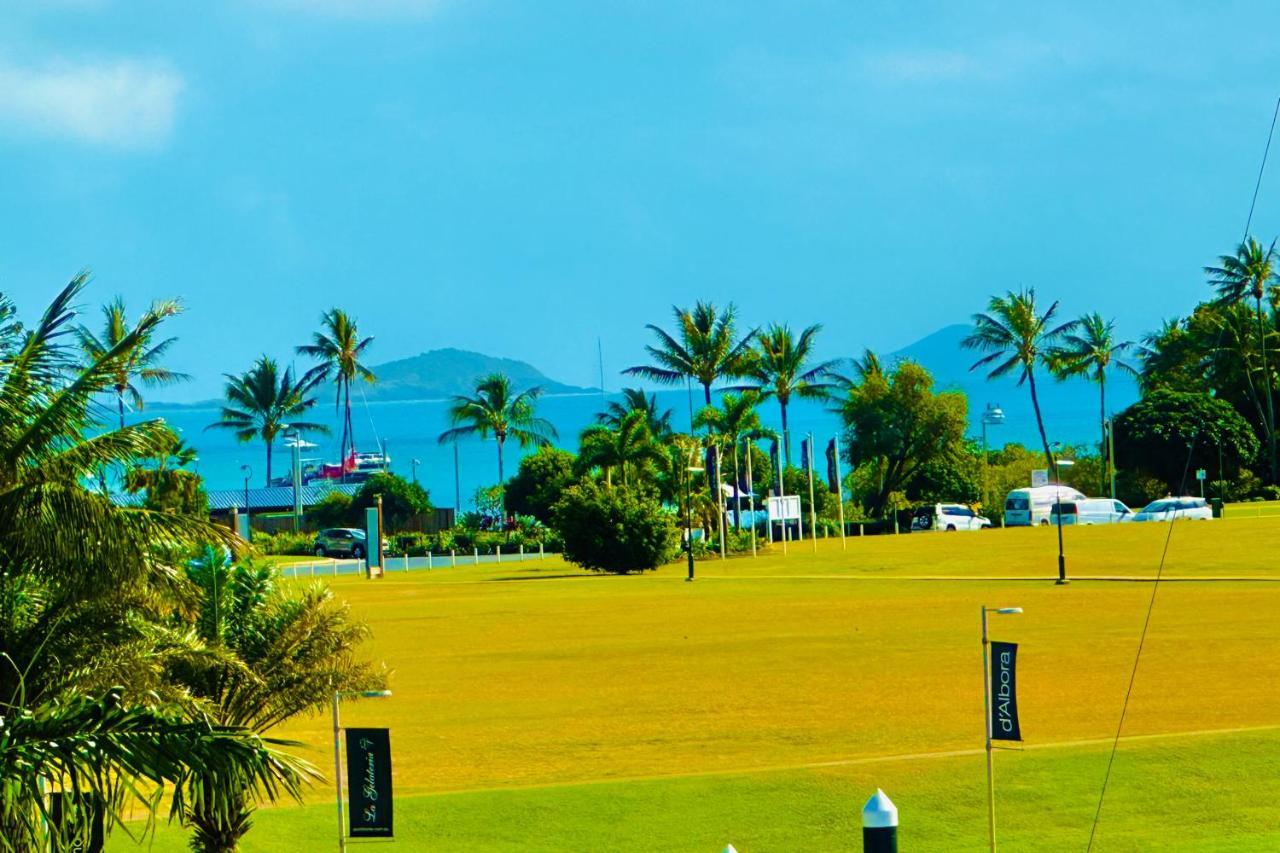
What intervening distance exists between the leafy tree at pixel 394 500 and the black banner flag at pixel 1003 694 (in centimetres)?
7514

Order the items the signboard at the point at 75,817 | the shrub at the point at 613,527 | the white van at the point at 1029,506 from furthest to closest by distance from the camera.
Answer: the white van at the point at 1029,506
the shrub at the point at 613,527
the signboard at the point at 75,817

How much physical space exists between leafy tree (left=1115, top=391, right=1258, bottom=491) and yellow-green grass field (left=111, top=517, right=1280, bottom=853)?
21829 mm

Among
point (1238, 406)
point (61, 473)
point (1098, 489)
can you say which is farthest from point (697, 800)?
point (1098, 489)

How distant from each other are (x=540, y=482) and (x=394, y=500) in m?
8.59

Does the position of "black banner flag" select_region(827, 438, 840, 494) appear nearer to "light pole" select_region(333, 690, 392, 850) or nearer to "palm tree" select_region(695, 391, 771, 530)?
"palm tree" select_region(695, 391, 771, 530)

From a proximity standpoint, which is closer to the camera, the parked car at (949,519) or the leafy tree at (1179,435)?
the leafy tree at (1179,435)

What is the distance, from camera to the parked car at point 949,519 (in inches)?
3019

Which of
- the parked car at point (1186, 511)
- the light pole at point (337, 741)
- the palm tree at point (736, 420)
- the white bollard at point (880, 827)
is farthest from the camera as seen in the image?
the palm tree at point (736, 420)

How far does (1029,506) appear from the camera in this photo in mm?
73062

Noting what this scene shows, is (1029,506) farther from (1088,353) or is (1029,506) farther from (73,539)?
(73,539)

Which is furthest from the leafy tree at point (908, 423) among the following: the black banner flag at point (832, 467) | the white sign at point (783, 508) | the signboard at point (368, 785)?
the signboard at point (368, 785)

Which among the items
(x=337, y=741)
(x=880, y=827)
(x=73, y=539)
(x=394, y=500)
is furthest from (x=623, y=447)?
(x=880, y=827)

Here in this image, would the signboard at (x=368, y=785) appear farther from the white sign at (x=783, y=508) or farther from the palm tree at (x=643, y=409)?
the palm tree at (x=643, y=409)

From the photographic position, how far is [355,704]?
2788 cm
